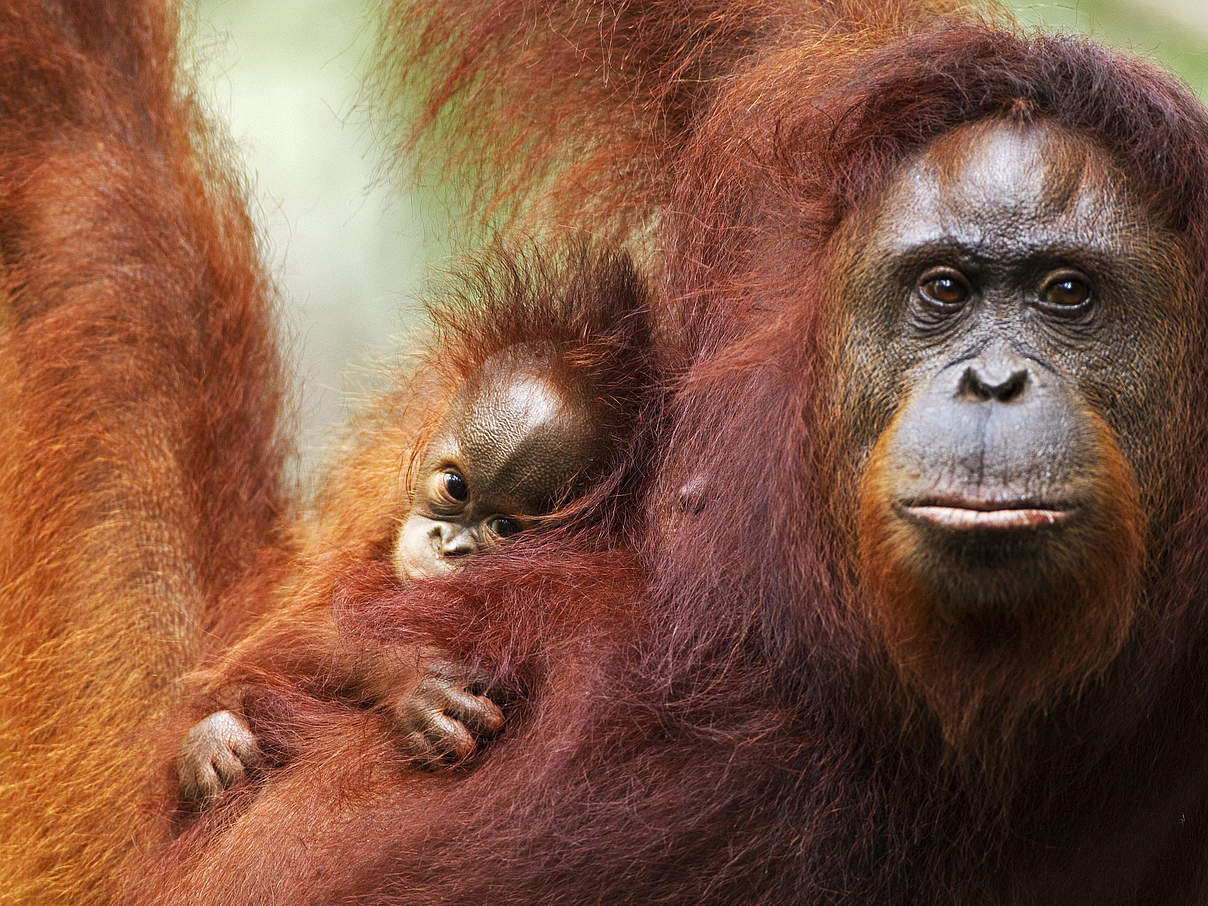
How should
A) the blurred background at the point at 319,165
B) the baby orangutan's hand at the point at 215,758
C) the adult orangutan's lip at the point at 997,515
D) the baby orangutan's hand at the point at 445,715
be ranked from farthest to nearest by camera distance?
the blurred background at the point at 319,165
the baby orangutan's hand at the point at 215,758
the baby orangutan's hand at the point at 445,715
the adult orangutan's lip at the point at 997,515

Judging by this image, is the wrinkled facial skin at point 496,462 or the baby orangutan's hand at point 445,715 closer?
the baby orangutan's hand at point 445,715

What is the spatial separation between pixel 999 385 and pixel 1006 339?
114 mm

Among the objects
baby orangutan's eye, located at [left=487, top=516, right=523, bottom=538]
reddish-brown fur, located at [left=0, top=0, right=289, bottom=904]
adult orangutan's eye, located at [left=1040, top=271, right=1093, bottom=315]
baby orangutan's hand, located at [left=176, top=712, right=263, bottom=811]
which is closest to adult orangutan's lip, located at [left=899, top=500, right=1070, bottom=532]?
adult orangutan's eye, located at [left=1040, top=271, right=1093, bottom=315]

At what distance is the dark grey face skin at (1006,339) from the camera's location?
6.47 ft

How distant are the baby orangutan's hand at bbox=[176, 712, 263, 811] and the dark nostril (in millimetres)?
1628

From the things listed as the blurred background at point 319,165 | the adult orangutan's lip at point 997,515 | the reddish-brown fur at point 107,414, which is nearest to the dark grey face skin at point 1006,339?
the adult orangutan's lip at point 997,515

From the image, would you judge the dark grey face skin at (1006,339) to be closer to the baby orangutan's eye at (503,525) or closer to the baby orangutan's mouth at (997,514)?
the baby orangutan's mouth at (997,514)

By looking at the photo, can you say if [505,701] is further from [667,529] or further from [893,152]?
[893,152]

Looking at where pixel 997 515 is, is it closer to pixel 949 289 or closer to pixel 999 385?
pixel 999 385

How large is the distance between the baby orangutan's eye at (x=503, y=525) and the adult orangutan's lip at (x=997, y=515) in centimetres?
119

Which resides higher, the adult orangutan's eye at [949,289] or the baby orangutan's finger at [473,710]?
the adult orangutan's eye at [949,289]

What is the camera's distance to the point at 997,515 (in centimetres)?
196

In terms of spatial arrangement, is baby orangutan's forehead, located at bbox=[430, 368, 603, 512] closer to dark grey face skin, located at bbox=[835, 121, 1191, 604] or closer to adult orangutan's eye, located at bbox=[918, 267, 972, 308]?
dark grey face skin, located at bbox=[835, 121, 1191, 604]

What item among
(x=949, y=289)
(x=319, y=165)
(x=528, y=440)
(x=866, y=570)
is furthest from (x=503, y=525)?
(x=319, y=165)
